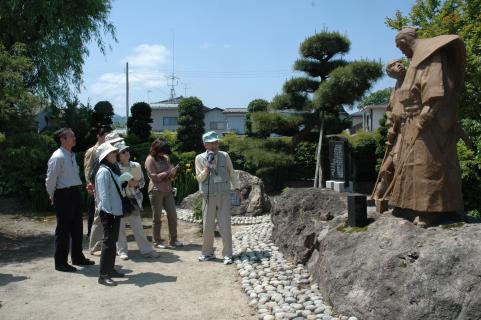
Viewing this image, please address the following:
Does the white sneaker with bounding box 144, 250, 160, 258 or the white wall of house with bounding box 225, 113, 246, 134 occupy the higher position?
the white wall of house with bounding box 225, 113, 246, 134

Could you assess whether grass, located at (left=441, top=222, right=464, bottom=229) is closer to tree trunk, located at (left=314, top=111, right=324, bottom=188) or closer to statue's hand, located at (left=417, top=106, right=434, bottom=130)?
statue's hand, located at (left=417, top=106, right=434, bottom=130)

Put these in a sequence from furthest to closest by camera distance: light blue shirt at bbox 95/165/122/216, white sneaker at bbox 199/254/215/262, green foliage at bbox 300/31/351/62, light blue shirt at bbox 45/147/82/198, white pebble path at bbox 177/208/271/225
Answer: green foliage at bbox 300/31/351/62
white pebble path at bbox 177/208/271/225
white sneaker at bbox 199/254/215/262
light blue shirt at bbox 45/147/82/198
light blue shirt at bbox 95/165/122/216

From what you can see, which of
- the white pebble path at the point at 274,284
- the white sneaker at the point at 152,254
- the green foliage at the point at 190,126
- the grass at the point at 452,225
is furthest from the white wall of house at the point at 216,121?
the grass at the point at 452,225

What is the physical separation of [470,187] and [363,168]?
5.82 meters

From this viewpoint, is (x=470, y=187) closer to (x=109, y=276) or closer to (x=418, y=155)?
(x=418, y=155)

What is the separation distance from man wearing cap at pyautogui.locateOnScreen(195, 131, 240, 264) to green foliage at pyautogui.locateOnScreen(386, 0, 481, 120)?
15.9 feet

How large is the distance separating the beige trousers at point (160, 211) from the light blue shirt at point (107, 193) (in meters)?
1.86

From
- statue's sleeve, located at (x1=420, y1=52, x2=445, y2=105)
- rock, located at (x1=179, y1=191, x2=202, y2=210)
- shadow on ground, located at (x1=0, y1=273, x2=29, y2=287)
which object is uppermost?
statue's sleeve, located at (x1=420, y1=52, x2=445, y2=105)

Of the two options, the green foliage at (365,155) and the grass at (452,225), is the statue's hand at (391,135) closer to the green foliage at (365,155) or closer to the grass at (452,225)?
the grass at (452,225)

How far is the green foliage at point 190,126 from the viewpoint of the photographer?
1742 centimetres

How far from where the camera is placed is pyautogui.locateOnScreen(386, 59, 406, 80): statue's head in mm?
5406

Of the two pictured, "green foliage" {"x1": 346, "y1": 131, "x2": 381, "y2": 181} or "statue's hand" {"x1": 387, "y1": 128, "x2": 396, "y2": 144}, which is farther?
"green foliage" {"x1": 346, "y1": 131, "x2": 381, "y2": 181}

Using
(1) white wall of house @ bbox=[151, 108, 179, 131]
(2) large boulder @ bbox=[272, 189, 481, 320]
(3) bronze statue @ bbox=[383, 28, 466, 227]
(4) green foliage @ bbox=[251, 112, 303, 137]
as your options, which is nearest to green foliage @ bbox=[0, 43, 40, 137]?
(2) large boulder @ bbox=[272, 189, 481, 320]

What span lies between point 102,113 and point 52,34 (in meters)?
3.27
